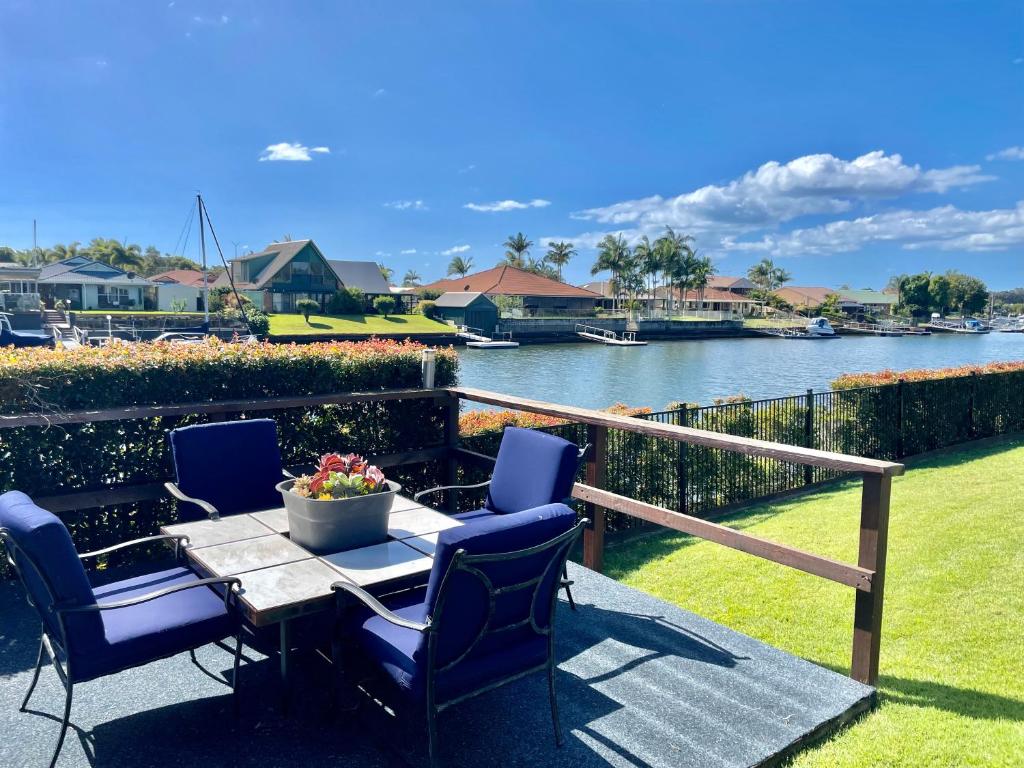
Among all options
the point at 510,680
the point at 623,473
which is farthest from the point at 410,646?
the point at 623,473

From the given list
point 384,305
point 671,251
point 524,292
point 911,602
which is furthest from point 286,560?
point 671,251

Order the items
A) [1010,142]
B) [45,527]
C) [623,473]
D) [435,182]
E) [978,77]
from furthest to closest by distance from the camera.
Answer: [435,182] < [1010,142] < [978,77] < [623,473] < [45,527]

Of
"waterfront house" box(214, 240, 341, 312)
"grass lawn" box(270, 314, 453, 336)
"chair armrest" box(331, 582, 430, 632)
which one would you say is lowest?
"chair armrest" box(331, 582, 430, 632)

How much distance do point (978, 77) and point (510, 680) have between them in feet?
157

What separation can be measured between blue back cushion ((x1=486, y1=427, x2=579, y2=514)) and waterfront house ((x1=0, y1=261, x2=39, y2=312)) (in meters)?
40.7

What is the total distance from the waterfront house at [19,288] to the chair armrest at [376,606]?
41330 millimetres

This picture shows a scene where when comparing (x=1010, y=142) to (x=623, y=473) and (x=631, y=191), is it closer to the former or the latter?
(x=631, y=191)

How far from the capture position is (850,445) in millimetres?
9156

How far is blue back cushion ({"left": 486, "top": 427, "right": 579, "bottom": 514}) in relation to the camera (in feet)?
9.73

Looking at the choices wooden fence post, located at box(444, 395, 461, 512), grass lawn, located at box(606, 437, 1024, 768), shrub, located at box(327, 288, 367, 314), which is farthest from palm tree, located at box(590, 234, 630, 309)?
wooden fence post, located at box(444, 395, 461, 512)

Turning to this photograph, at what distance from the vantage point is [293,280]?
44.3 m

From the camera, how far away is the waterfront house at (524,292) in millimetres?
52250

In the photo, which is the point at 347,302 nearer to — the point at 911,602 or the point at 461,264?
the point at 911,602

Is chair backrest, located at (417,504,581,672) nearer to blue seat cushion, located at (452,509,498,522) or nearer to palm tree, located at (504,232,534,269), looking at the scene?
blue seat cushion, located at (452,509,498,522)
